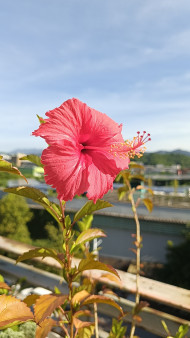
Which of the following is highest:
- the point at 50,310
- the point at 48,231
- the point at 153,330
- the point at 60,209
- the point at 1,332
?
the point at 60,209

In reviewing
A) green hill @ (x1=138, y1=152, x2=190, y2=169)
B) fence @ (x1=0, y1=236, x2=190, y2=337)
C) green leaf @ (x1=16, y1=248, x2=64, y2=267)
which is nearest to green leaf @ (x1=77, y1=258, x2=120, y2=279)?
green leaf @ (x1=16, y1=248, x2=64, y2=267)

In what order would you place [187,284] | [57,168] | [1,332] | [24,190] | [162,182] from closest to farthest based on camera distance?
[57,168], [24,190], [1,332], [187,284], [162,182]

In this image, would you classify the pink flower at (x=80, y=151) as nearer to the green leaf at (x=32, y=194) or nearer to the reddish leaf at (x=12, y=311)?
the green leaf at (x=32, y=194)

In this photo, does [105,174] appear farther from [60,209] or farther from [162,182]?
[162,182]

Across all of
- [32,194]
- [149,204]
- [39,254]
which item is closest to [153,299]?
[149,204]

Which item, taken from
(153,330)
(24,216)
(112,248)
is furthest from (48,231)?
(153,330)

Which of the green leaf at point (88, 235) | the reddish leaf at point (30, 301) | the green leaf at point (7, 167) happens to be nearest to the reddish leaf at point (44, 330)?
the reddish leaf at point (30, 301)
